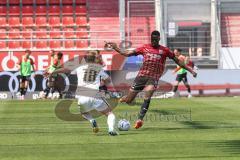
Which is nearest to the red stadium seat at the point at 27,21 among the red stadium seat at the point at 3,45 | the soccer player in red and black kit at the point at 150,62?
the red stadium seat at the point at 3,45

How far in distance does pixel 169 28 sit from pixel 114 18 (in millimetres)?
3707

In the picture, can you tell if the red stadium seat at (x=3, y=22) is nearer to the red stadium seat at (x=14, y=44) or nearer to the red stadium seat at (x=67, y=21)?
the red stadium seat at (x=14, y=44)

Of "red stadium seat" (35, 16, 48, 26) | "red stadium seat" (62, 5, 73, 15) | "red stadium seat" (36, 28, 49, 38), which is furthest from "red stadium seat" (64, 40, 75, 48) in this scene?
"red stadium seat" (62, 5, 73, 15)

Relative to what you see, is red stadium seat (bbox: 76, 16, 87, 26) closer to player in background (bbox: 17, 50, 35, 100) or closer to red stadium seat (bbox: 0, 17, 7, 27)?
red stadium seat (bbox: 0, 17, 7, 27)

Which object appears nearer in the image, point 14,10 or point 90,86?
point 90,86

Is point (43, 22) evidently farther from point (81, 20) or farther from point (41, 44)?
point (41, 44)

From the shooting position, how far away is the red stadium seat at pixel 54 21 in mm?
38406

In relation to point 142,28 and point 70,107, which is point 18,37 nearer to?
point 142,28

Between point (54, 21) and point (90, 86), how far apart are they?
23.9 m

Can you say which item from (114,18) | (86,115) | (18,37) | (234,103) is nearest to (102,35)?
(114,18)

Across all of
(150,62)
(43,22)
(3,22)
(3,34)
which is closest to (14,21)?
(3,22)

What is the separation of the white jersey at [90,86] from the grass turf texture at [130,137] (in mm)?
661

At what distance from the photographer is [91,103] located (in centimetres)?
1517

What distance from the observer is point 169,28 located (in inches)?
1426
